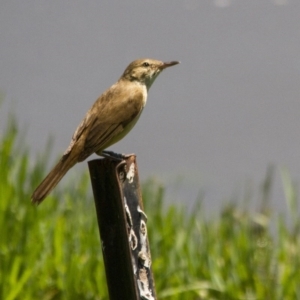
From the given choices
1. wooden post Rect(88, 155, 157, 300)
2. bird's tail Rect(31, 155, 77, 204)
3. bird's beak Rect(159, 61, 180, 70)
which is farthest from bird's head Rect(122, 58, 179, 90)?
wooden post Rect(88, 155, 157, 300)

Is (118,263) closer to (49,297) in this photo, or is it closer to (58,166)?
(58,166)

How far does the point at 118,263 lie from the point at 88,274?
2506mm

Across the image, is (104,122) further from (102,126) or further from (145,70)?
(145,70)

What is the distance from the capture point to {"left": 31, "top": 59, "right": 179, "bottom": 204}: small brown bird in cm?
374

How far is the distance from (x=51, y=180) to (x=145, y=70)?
5.54 ft

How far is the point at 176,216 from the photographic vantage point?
595 cm

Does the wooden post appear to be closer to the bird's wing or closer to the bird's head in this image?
the bird's wing

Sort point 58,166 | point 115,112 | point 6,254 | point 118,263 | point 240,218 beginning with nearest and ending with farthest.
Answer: point 118,263
point 58,166
point 115,112
point 6,254
point 240,218

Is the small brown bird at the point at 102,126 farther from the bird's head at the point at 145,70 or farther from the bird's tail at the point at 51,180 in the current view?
the bird's head at the point at 145,70

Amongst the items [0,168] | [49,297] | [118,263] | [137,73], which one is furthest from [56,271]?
[118,263]

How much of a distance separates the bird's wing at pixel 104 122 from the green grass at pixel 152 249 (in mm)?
1098

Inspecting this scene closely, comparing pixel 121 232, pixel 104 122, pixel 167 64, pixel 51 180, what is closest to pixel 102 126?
pixel 104 122

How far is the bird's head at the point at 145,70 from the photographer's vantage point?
197 inches

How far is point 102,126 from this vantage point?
399 cm
